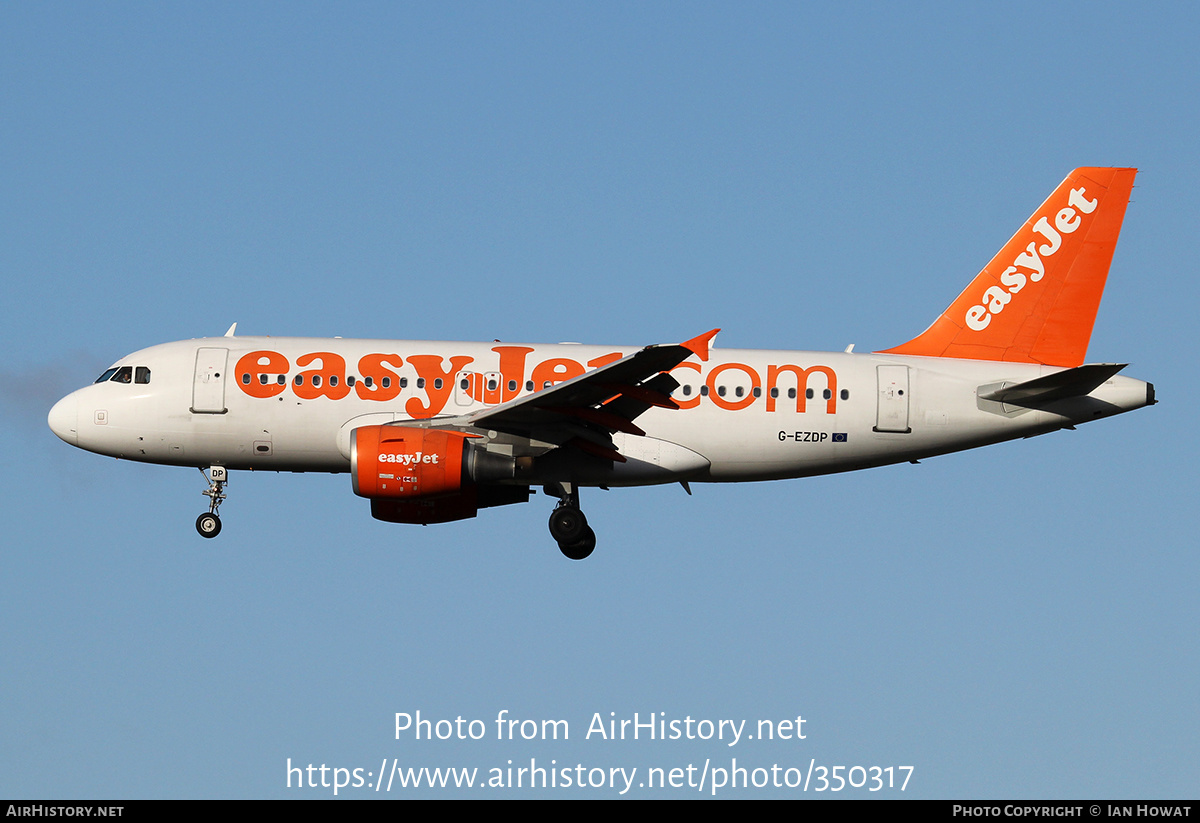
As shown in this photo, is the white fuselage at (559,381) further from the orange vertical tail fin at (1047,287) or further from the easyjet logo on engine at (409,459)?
the easyjet logo on engine at (409,459)

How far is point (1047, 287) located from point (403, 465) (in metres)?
14.9

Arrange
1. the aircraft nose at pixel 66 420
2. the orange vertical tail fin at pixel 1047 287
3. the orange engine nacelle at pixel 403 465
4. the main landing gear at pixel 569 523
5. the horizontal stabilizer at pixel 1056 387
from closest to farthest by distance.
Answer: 1. the orange engine nacelle at pixel 403 465
2. the horizontal stabilizer at pixel 1056 387
3. the main landing gear at pixel 569 523
4. the aircraft nose at pixel 66 420
5. the orange vertical tail fin at pixel 1047 287

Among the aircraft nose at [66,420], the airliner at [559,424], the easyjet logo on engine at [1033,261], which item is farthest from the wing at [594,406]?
the aircraft nose at [66,420]

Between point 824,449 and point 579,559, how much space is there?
18.6 ft

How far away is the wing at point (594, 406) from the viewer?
27500mm

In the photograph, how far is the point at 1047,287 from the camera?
108 ft

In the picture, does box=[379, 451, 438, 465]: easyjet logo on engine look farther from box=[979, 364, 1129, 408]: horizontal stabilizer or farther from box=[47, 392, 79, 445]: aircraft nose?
box=[979, 364, 1129, 408]: horizontal stabilizer

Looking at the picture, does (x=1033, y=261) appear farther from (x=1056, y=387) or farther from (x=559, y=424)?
(x=559, y=424)

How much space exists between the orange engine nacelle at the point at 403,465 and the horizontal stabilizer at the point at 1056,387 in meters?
11.5

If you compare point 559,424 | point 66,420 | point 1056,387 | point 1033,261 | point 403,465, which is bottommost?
point 403,465

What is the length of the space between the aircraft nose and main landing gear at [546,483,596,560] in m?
10.4

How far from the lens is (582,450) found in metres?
30.2

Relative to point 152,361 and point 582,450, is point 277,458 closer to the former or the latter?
point 152,361

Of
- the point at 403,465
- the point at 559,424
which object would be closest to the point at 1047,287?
the point at 559,424
